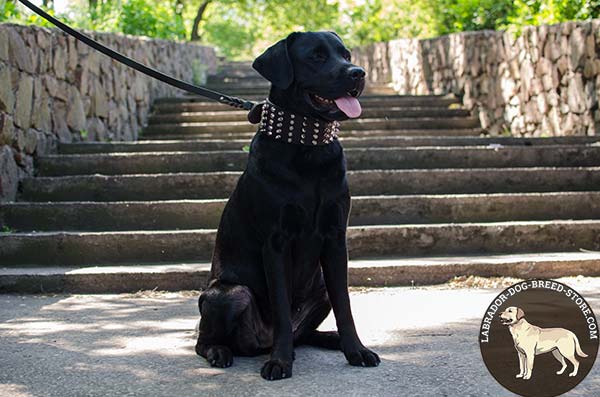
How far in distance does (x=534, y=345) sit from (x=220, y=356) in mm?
1336

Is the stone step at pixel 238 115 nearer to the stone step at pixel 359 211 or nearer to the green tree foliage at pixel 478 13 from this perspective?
the green tree foliage at pixel 478 13

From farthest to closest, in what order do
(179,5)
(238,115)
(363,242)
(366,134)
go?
1. (179,5)
2. (238,115)
3. (366,134)
4. (363,242)

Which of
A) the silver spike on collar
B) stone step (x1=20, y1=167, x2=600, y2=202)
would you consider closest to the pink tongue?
the silver spike on collar

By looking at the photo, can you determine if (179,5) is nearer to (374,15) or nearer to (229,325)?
(374,15)

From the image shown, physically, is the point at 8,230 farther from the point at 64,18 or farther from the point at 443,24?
the point at 443,24

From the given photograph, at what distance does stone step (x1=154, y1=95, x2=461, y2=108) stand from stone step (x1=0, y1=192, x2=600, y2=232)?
5017mm

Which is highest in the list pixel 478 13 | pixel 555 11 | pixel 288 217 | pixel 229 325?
pixel 478 13

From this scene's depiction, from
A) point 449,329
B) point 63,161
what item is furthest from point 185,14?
point 449,329

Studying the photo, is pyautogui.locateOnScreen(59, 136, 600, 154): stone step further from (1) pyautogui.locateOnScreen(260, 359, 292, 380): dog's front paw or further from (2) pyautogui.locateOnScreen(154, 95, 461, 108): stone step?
(1) pyautogui.locateOnScreen(260, 359, 292, 380): dog's front paw

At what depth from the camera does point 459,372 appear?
3633 mm

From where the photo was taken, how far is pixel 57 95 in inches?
329

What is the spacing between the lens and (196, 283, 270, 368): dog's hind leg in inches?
147

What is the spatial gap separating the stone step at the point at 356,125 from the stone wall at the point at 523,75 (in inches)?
23.5

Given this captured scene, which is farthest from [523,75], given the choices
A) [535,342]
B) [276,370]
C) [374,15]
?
[374,15]
